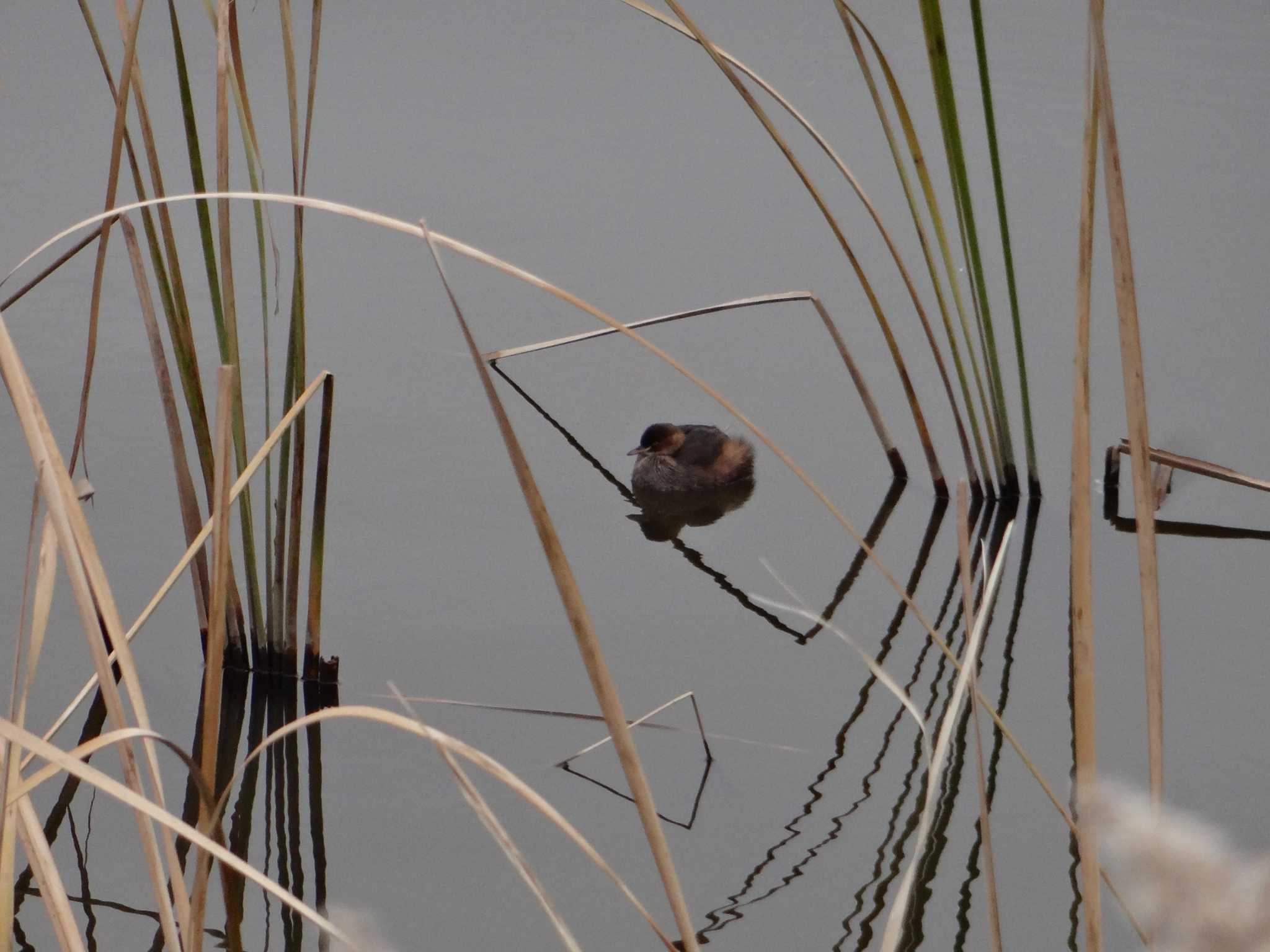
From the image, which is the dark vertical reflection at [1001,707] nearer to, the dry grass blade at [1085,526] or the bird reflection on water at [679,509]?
the dry grass blade at [1085,526]

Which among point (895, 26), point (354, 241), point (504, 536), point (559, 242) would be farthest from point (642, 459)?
point (895, 26)

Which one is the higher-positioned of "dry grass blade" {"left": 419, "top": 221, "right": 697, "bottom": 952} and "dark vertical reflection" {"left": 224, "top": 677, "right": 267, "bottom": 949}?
"dry grass blade" {"left": 419, "top": 221, "right": 697, "bottom": 952}

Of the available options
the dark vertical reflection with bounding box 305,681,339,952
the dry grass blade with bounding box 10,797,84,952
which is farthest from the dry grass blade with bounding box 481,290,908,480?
the dry grass blade with bounding box 10,797,84,952

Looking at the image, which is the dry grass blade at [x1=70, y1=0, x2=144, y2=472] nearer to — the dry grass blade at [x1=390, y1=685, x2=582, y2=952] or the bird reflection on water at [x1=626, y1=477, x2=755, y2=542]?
the dry grass blade at [x1=390, y1=685, x2=582, y2=952]

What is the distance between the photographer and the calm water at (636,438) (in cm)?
203

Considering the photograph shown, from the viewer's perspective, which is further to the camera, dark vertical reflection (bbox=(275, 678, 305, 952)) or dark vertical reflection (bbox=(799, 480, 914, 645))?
dark vertical reflection (bbox=(799, 480, 914, 645))

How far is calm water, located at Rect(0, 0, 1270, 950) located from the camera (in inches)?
79.8

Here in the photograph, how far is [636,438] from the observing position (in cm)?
351

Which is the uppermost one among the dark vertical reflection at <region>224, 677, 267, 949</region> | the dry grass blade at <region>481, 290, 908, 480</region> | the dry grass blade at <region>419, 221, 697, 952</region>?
the dry grass blade at <region>481, 290, 908, 480</region>

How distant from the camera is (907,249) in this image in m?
4.21

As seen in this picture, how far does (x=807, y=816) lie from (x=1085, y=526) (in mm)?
1048

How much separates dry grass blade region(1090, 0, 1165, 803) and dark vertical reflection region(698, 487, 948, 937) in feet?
2.82

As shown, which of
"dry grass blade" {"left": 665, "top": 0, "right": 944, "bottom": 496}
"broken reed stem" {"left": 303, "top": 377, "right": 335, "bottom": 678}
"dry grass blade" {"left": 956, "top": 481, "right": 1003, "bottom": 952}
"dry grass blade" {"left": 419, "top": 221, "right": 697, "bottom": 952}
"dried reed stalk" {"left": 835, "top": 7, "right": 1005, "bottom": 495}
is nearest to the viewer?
"dry grass blade" {"left": 419, "top": 221, "right": 697, "bottom": 952}

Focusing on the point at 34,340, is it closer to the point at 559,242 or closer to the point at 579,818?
the point at 559,242
